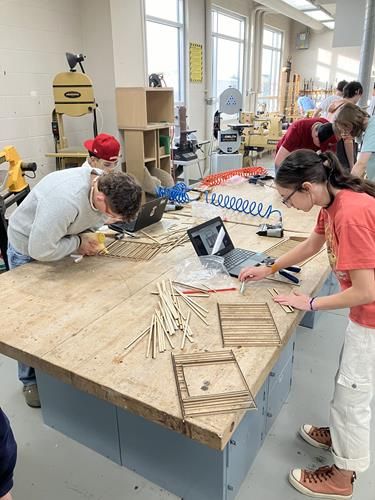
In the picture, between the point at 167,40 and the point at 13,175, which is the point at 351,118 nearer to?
the point at 13,175

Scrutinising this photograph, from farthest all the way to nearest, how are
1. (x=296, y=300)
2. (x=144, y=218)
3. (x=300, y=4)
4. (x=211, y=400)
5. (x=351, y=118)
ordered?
(x=300, y=4) → (x=351, y=118) → (x=144, y=218) → (x=296, y=300) → (x=211, y=400)

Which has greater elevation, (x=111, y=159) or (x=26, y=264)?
(x=111, y=159)

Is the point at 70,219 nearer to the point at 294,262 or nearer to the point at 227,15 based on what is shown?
the point at 294,262

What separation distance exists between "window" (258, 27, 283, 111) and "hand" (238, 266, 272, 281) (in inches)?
340

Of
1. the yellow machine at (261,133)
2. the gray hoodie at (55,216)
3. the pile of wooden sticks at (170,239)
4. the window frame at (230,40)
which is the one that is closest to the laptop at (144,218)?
the pile of wooden sticks at (170,239)

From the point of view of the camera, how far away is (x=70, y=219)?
1.61m

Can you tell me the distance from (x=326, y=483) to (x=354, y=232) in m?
0.99

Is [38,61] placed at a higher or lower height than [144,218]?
higher

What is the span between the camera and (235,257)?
6.00 feet

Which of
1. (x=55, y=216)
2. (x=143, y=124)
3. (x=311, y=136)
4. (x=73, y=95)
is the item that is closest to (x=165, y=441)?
(x=55, y=216)

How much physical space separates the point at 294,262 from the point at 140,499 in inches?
43.5

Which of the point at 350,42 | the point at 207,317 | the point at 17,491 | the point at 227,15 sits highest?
the point at 227,15

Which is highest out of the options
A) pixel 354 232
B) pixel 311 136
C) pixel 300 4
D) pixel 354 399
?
pixel 300 4

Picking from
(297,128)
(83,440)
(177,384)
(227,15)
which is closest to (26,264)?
(83,440)
